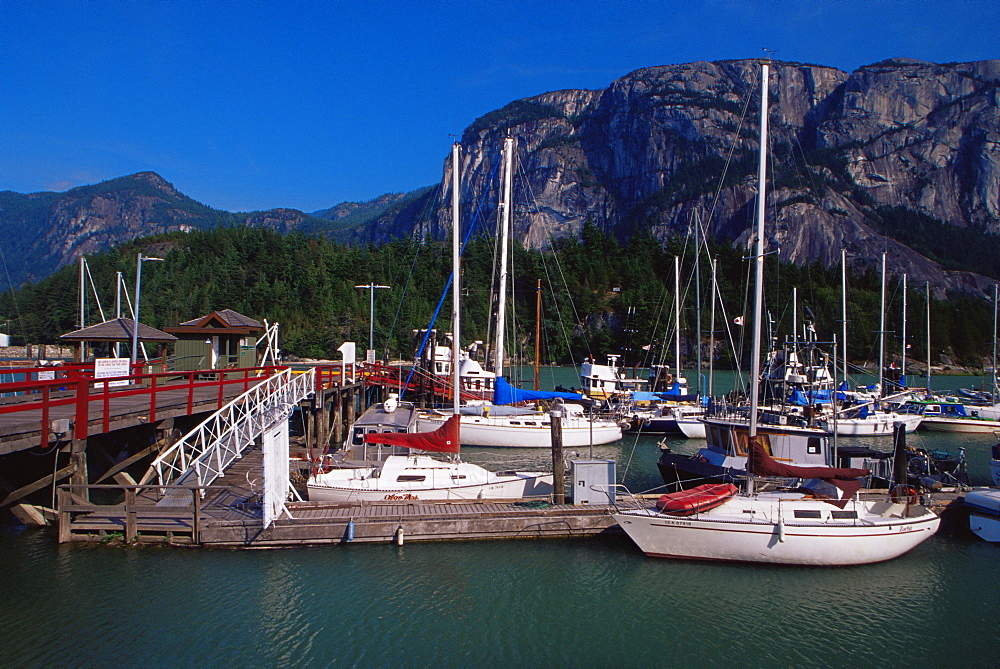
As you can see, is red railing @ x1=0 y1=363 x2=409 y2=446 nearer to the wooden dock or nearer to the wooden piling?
the wooden dock

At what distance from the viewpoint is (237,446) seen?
1966cm

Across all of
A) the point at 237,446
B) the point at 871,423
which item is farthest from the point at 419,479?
the point at 871,423

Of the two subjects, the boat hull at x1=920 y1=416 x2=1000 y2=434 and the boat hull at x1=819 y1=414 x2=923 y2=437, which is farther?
the boat hull at x1=920 y1=416 x2=1000 y2=434

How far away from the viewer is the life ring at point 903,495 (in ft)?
59.6

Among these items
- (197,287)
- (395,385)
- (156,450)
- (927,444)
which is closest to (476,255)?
(197,287)

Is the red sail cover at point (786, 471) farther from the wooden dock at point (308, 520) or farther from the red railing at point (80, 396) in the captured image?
the red railing at point (80, 396)

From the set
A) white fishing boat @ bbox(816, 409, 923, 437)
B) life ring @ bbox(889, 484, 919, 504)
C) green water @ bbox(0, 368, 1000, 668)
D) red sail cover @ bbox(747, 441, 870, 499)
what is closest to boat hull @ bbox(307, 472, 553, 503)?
green water @ bbox(0, 368, 1000, 668)

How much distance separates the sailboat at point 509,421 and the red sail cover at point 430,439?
9.73m

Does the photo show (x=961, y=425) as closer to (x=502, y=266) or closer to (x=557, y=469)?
(x=502, y=266)

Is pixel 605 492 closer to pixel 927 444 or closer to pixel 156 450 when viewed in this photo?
pixel 156 450

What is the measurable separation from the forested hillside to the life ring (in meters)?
79.8

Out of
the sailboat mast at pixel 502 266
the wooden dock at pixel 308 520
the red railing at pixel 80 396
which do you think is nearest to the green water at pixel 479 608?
the wooden dock at pixel 308 520

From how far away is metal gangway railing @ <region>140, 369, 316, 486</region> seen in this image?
18500 mm

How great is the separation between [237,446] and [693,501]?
42.9 feet
